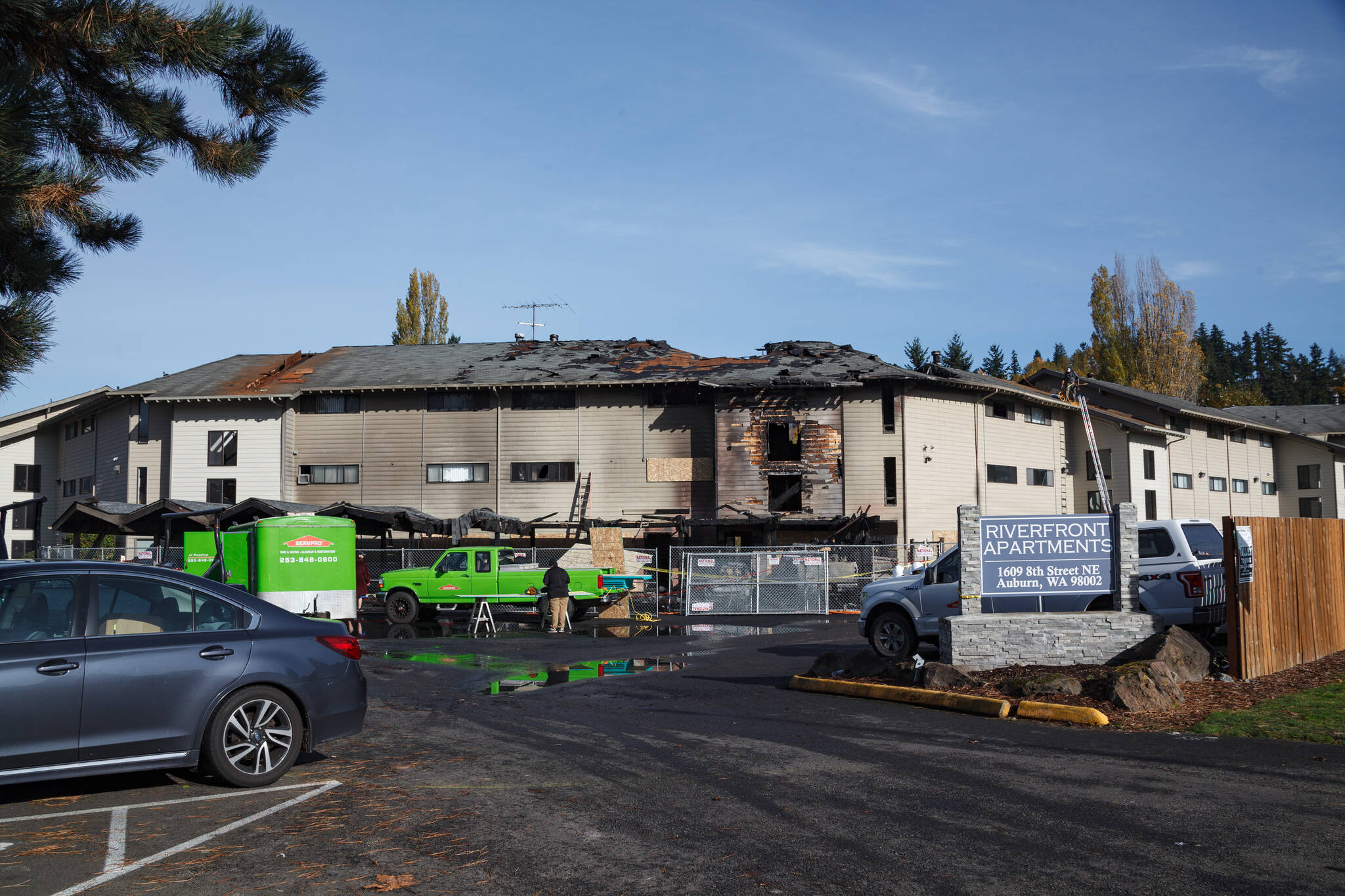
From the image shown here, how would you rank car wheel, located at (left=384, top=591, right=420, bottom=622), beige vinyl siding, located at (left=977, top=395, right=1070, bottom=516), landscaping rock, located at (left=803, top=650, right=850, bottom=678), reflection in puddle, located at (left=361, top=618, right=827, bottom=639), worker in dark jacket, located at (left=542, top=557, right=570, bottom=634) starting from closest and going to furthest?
1. landscaping rock, located at (left=803, top=650, right=850, bottom=678)
2. reflection in puddle, located at (left=361, top=618, right=827, bottom=639)
3. worker in dark jacket, located at (left=542, top=557, right=570, bottom=634)
4. car wheel, located at (left=384, top=591, right=420, bottom=622)
5. beige vinyl siding, located at (left=977, top=395, right=1070, bottom=516)

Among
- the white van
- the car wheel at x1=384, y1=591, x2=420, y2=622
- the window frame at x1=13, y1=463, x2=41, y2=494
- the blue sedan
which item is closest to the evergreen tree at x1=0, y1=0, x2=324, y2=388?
the blue sedan

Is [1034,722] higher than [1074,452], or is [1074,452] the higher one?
[1074,452]

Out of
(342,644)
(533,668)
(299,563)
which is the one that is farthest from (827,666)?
(299,563)

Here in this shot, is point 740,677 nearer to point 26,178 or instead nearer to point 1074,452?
point 26,178

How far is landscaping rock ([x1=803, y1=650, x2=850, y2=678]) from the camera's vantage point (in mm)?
13664

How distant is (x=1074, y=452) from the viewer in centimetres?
5144

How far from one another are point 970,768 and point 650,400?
111 feet

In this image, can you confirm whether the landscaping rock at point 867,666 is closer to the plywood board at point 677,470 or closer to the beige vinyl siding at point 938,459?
the beige vinyl siding at point 938,459

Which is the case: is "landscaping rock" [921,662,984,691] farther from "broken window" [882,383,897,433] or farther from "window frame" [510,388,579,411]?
"window frame" [510,388,579,411]

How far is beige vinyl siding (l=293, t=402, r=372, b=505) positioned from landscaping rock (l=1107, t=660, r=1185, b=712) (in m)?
35.0

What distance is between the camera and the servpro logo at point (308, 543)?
68.1 ft

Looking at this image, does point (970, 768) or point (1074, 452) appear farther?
point (1074, 452)

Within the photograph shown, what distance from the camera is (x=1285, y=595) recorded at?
13.3 meters

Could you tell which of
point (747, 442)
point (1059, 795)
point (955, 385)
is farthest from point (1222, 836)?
point (955, 385)
